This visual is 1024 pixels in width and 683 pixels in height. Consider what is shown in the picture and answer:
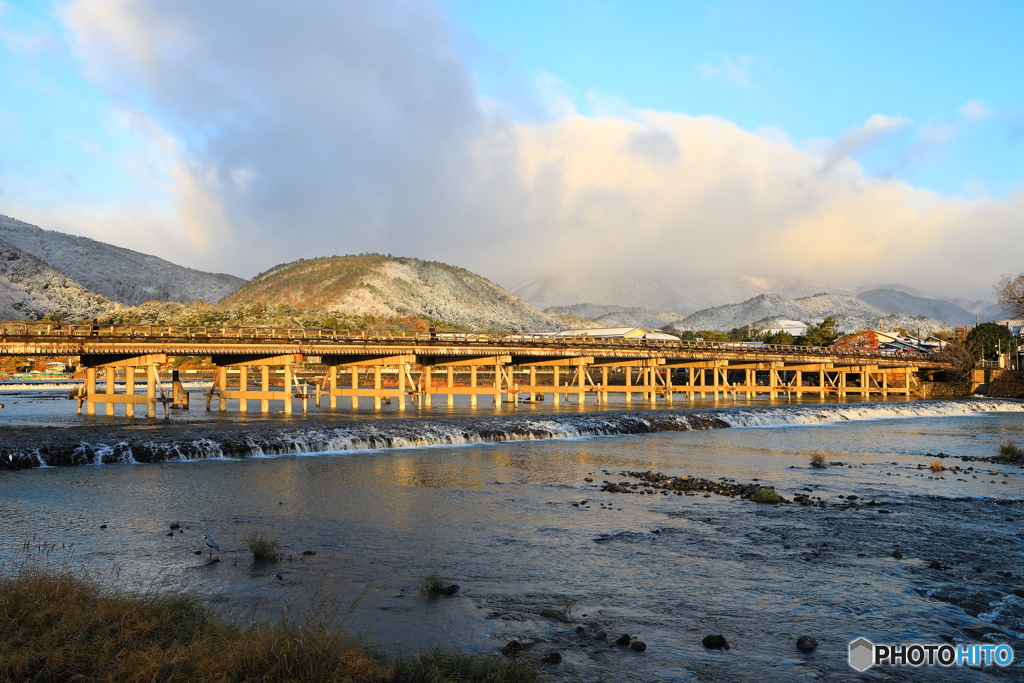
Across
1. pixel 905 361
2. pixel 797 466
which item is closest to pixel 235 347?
pixel 797 466

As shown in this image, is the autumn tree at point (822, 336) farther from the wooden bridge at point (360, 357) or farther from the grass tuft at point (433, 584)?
the grass tuft at point (433, 584)

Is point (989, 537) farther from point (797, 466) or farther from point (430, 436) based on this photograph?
point (430, 436)

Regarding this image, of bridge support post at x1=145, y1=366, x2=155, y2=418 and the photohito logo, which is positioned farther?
bridge support post at x1=145, y1=366, x2=155, y2=418

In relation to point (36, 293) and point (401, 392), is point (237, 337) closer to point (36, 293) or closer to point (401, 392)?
point (401, 392)

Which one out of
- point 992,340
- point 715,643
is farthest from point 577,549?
point 992,340

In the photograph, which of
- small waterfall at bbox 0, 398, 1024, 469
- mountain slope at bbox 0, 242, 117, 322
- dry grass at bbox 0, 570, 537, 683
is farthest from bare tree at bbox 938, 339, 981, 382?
mountain slope at bbox 0, 242, 117, 322

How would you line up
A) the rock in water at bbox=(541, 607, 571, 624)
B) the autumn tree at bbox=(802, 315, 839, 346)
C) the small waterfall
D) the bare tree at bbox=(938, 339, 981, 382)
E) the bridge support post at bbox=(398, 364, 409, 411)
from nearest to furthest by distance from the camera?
1. the rock in water at bbox=(541, 607, 571, 624)
2. the small waterfall
3. the bridge support post at bbox=(398, 364, 409, 411)
4. the bare tree at bbox=(938, 339, 981, 382)
5. the autumn tree at bbox=(802, 315, 839, 346)

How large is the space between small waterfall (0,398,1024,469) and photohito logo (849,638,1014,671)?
2577cm

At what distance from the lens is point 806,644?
10.5m

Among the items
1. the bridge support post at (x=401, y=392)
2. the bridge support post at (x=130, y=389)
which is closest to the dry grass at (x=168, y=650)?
the bridge support post at (x=130, y=389)

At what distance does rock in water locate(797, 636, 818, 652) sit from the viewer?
10.5m

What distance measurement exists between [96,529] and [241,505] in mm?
3909

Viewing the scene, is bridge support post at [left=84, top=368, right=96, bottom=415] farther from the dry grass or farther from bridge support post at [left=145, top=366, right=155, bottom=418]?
the dry grass

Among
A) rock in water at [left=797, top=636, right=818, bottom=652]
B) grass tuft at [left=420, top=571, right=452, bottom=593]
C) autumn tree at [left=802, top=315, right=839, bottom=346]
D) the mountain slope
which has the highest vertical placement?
the mountain slope
